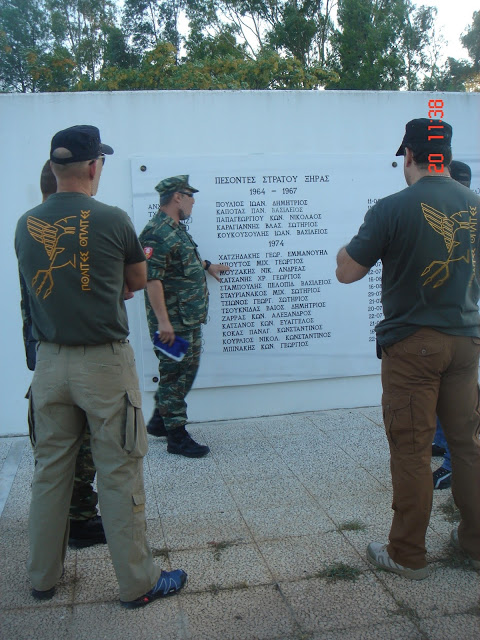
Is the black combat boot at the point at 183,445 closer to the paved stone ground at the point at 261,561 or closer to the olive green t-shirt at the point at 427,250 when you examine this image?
the paved stone ground at the point at 261,561

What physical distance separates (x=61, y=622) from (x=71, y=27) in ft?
110

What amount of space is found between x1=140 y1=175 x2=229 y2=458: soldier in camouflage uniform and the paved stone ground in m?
0.31

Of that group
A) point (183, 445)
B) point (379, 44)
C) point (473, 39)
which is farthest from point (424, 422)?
point (473, 39)

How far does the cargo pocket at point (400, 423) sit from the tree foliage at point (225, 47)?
14692mm

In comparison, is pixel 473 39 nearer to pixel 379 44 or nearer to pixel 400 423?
pixel 379 44

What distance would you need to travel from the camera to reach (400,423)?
2600 mm

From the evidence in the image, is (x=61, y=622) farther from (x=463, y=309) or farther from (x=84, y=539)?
(x=463, y=309)

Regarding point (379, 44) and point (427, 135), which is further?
point (379, 44)

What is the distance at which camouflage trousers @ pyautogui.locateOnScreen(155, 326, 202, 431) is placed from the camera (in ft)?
14.0

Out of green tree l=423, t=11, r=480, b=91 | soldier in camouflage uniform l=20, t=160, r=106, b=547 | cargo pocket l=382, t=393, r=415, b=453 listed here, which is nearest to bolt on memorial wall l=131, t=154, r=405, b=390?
soldier in camouflage uniform l=20, t=160, r=106, b=547

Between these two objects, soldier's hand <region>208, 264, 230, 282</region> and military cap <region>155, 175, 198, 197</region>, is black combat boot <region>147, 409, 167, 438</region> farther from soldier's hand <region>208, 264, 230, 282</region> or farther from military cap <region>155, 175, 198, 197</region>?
military cap <region>155, 175, 198, 197</region>

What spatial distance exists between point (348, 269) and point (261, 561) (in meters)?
1.40

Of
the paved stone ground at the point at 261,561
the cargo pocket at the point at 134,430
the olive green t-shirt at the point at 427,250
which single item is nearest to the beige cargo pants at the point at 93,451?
the cargo pocket at the point at 134,430

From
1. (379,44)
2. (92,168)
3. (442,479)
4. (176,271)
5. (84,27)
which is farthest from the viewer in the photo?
(84,27)
